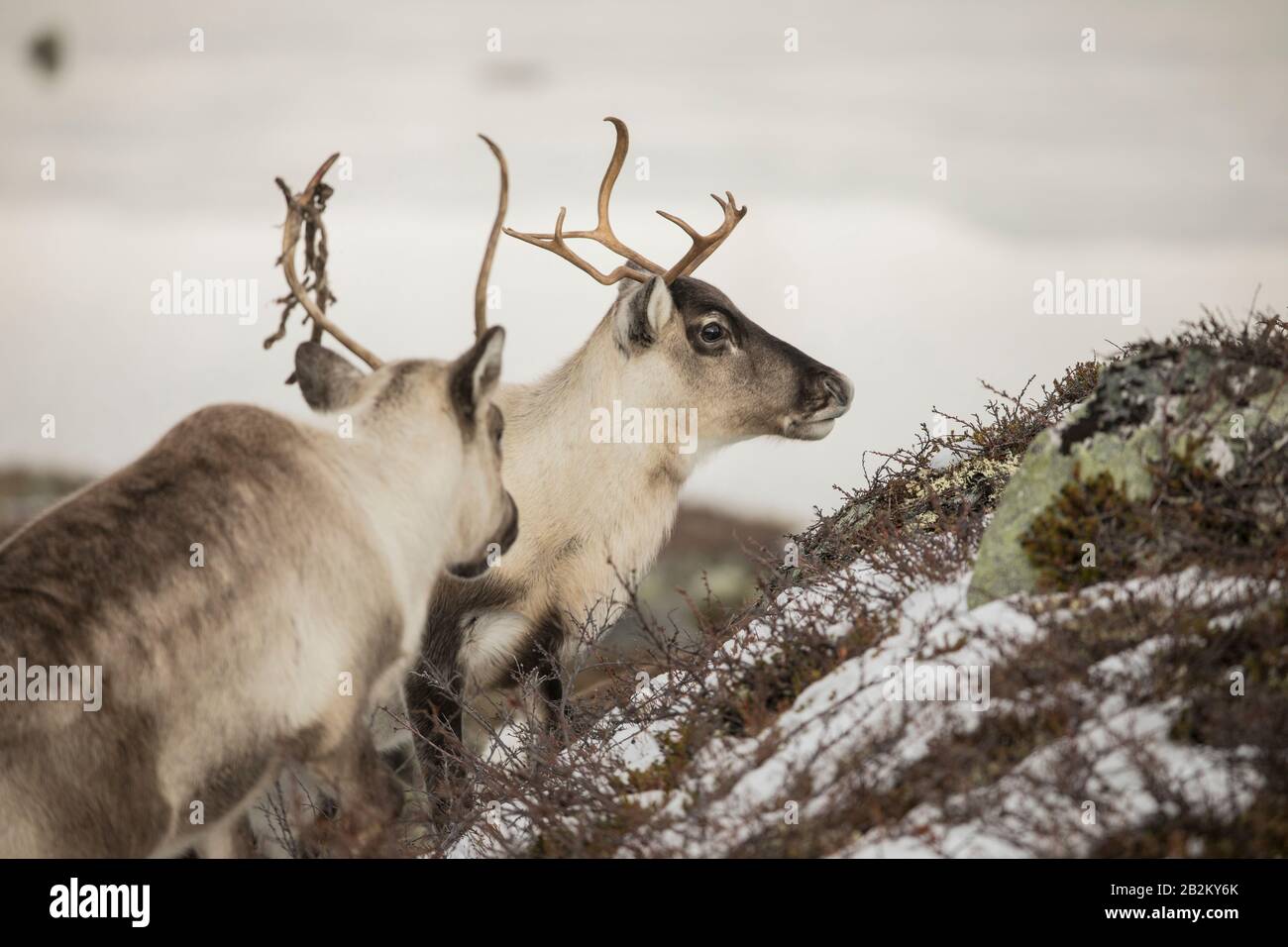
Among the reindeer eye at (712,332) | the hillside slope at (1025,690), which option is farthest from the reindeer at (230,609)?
the reindeer eye at (712,332)

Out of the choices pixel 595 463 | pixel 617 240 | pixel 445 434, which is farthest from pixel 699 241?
pixel 445 434

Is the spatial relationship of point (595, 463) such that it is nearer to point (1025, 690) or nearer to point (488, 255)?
point (488, 255)

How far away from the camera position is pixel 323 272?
6.88 m

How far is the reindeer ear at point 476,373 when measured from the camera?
541 cm

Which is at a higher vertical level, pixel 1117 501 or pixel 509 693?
pixel 1117 501

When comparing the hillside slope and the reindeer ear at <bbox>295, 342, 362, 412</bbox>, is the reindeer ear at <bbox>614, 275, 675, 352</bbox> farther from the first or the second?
the reindeer ear at <bbox>295, 342, 362, 412</bbox>

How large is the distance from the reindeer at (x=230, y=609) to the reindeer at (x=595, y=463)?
6.78 ft

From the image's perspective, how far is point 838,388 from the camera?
8562mm

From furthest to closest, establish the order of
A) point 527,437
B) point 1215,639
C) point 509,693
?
point 527,437, point 509,693, point 1215,639

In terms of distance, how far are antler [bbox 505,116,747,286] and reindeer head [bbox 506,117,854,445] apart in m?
0.01

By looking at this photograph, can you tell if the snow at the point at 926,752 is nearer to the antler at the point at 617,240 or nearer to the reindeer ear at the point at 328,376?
the reindeer ear at the point at 328,376
